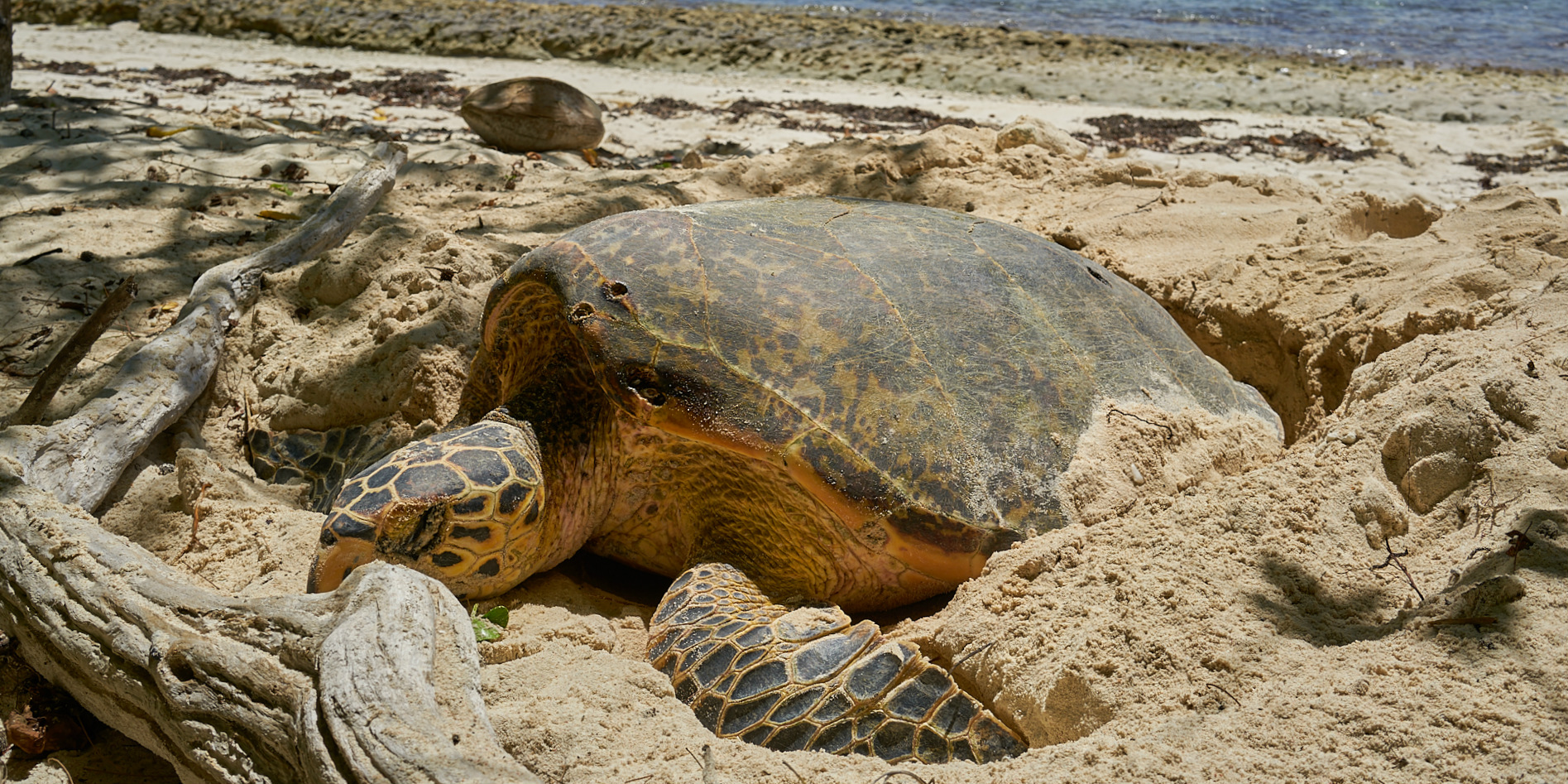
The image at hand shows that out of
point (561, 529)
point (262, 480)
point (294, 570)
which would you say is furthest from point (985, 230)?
point (262, 480)

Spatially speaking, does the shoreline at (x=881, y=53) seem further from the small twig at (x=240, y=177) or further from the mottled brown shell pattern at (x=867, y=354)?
the mottled brown shell pattern at (x=867, y=354)

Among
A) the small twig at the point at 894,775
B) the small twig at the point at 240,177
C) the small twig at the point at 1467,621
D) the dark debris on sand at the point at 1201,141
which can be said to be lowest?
the small twig at the point at 894,775

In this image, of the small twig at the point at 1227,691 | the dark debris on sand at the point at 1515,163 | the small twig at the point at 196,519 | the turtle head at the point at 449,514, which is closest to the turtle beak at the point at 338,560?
the turtle head at the point at 449,514

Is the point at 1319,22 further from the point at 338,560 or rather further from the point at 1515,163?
the point at 338,560

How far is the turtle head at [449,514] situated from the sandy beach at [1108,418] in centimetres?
21

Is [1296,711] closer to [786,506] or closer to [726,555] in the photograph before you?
[786,506]

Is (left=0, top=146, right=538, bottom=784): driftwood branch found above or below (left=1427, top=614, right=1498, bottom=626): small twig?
below

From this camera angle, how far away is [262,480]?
10.2 feet

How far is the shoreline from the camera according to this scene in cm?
970

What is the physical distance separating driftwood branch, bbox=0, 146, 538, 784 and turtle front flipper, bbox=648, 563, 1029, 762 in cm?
60

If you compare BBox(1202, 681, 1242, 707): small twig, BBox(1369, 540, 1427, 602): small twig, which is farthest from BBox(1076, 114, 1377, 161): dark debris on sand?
BBox(1202, 681, 1242, 707): small twig

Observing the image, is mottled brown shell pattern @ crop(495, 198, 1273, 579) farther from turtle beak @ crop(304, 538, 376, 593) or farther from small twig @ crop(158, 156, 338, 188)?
small twig @ crop(158, 156, 338, 188)

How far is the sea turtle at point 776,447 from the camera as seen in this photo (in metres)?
2.16

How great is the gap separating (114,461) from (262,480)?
0.45 meters
